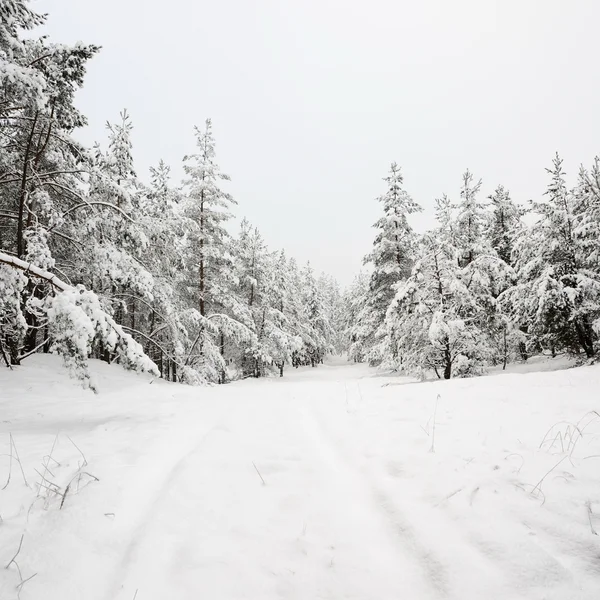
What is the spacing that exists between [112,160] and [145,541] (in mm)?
15840

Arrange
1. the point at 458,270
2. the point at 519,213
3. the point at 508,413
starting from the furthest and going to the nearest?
the point at 519,213, the point at 458,270, the point at 508,413

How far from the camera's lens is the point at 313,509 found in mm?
2998

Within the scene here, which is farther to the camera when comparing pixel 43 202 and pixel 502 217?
pixel 502 217

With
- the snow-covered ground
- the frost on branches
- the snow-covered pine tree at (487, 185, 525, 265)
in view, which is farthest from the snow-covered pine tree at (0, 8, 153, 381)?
the snow-covered pine tree at (487, 185, 525, 265)

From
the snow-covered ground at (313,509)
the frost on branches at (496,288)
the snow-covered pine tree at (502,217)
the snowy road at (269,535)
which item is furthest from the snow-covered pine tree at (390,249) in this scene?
the snowy road at (269,535)

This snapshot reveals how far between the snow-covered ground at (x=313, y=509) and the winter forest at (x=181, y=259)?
2.07 m

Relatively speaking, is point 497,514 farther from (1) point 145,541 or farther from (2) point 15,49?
(2) point 15,49

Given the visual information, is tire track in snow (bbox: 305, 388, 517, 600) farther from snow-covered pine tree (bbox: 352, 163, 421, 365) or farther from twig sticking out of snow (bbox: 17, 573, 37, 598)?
snow-covered pine tree (bbox: 352, 163, 421, 365)

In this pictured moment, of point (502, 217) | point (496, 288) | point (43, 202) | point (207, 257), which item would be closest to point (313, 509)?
point (43, 202)

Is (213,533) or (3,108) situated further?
(3,108)

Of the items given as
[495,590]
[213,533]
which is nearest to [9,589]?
[213,533]

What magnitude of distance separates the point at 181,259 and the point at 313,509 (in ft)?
40.2

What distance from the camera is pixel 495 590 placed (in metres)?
1.98

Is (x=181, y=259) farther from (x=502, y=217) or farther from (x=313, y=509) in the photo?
(x=502, y=217)
